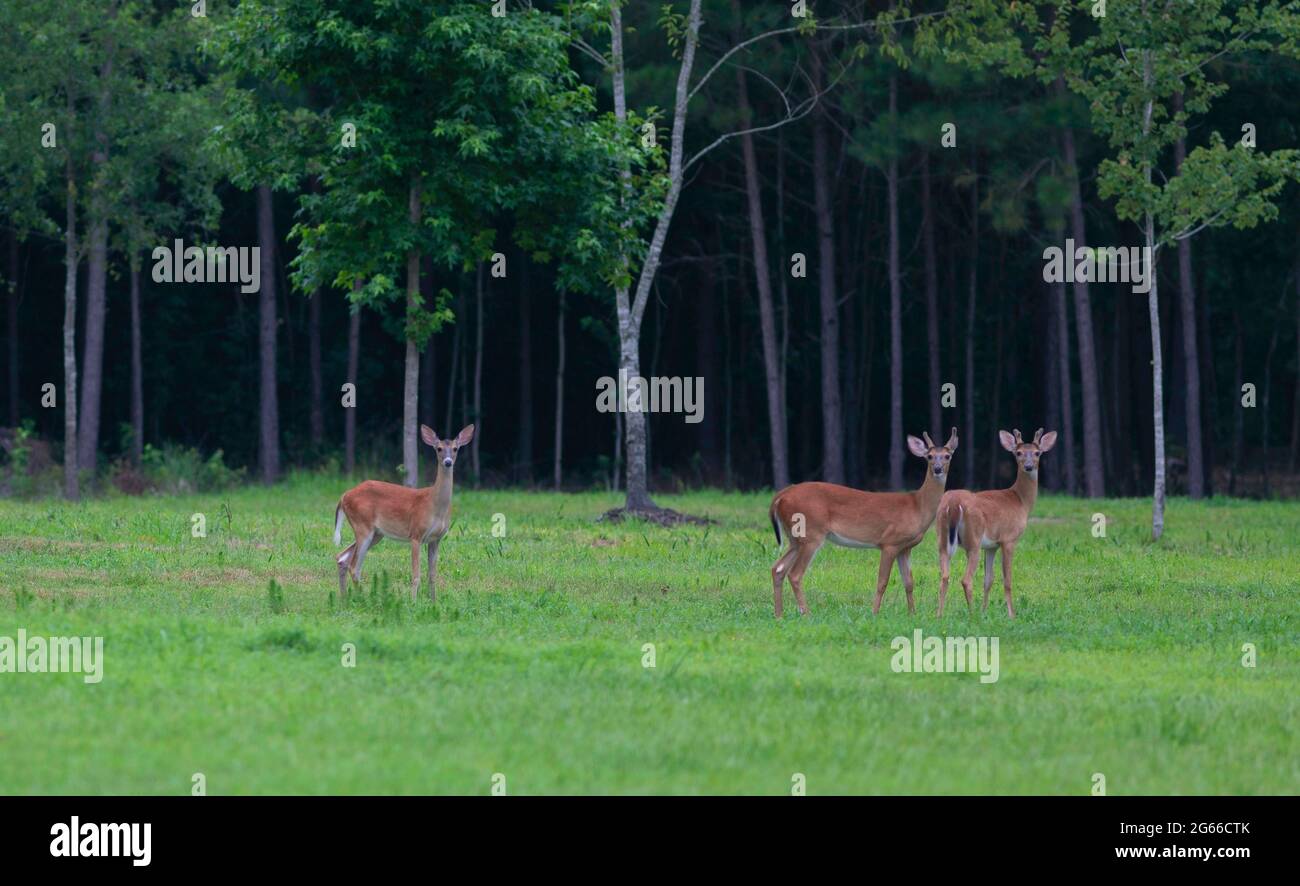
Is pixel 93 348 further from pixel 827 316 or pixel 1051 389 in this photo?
pixel 1051 389

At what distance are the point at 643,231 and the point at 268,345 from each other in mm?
7543

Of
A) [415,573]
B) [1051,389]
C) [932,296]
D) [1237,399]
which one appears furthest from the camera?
[1237,399]

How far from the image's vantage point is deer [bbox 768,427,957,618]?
15.7 metres

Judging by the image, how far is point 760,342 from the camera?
4538cm

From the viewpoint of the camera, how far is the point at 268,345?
3438 cm

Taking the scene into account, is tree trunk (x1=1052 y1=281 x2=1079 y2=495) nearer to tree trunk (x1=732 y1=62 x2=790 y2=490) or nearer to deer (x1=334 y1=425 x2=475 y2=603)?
tree trunk (x1=732 y1=62 x2=790 y2=490)

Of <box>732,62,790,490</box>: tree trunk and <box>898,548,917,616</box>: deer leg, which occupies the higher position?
<box>732,62,790,490</box>: tree trunk

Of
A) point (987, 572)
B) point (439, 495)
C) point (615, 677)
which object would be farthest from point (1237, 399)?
point (615, 677)

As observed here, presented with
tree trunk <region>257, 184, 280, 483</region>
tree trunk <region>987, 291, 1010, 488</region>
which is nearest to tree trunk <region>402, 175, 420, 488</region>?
tree trunk <region>257, 184, 280, 483</region>

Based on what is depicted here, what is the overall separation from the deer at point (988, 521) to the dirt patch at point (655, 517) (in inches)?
343

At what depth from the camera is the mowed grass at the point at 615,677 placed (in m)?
9.35

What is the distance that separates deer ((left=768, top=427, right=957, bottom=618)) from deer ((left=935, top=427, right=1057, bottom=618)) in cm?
18
